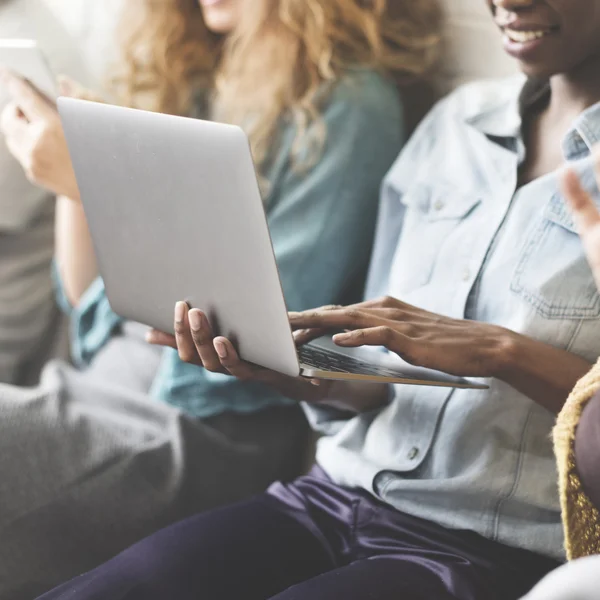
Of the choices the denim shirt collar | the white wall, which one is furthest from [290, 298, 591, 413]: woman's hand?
the white wall

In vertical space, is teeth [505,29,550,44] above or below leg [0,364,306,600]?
above

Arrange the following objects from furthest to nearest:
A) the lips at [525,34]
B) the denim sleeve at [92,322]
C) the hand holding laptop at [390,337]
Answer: the denim sleeve at [92,322], the lips at [525,34], the hand holding laptop at [390,337]

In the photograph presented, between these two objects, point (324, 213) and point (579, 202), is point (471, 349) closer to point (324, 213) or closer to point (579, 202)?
point (579, 202)

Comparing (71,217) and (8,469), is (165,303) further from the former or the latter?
(71,217)

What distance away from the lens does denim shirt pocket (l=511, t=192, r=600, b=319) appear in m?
0.80

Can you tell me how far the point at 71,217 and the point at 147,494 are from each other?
19.0 inches

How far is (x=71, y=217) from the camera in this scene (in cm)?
129

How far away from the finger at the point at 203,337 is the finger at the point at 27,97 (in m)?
0.46

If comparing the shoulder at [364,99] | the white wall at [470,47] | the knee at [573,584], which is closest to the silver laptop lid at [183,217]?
the knee at [573,584]

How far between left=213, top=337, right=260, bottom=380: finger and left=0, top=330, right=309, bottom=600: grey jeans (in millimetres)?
263

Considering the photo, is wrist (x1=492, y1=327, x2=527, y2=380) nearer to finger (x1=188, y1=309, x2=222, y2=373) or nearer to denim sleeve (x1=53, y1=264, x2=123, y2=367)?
finger (x1=188, y1=309, x2=222, y2=373)

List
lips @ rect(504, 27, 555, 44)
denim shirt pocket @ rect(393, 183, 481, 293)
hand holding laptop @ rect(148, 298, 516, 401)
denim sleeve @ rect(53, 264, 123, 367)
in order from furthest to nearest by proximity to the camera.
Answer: denim sleeve @ rect(53, 264, 123, 367) < denim shirt pocket @ rect(393, 183, 481, 293) < lips @ rect(504, 27, 555, 44) < hand holding laptop @ rect(148, 298, 516, 401)

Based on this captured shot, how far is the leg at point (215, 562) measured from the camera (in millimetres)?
784

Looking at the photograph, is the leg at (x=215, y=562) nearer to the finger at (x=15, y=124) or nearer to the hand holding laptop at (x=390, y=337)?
the hand holding laptop at (x=390, y=337)
